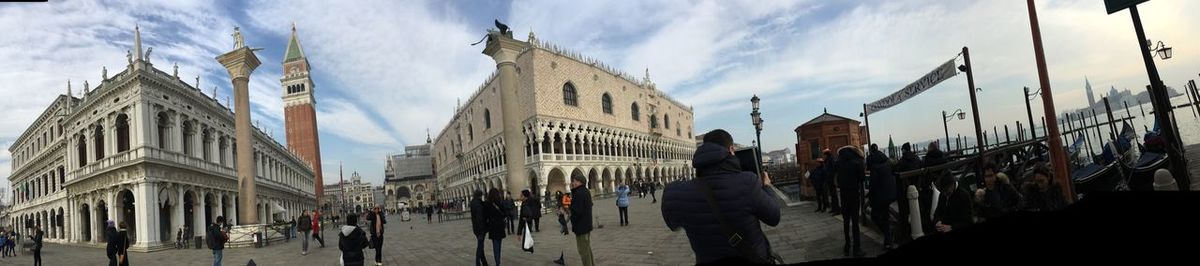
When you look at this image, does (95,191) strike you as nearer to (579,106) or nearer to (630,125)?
(579,106)

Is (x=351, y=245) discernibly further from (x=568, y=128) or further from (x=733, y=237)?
(x=568, y=128)

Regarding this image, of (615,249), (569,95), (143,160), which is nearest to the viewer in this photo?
(615,249)

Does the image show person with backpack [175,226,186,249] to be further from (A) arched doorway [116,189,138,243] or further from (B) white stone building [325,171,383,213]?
(B) white stone building [325,171,383,213]

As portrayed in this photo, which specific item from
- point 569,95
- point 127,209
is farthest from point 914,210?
point 569,95

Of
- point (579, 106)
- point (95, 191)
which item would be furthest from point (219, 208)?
point (579, 106)

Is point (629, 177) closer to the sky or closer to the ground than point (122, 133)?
closer to the ground

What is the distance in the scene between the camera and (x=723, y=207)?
9.20 feet

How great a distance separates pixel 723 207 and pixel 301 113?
73190 mm

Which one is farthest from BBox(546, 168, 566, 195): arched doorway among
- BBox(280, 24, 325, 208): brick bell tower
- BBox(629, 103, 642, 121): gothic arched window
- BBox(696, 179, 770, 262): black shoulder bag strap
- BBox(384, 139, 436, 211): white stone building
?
BBox(384, 139, 436, 211): white stone building

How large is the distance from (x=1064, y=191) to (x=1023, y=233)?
5768 mm

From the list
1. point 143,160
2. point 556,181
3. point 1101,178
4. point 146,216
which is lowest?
point 1101,178

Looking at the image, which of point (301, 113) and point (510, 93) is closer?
point (510, 93)

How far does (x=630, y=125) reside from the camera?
48562 millimetres

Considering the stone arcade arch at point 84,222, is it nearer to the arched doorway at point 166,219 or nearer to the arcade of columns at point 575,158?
the arched doorway at point 166,219
